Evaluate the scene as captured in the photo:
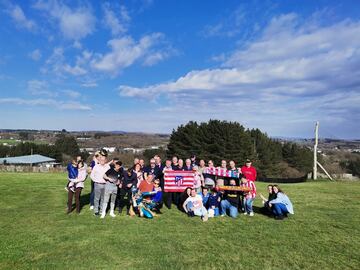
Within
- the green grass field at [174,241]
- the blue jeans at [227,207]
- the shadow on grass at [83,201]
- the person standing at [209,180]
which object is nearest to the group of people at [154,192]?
the blue jeans at [227,207]

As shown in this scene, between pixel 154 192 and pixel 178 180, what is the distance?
137cm

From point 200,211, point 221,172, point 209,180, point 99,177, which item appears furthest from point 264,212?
point 99,177

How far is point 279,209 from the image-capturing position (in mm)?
10617

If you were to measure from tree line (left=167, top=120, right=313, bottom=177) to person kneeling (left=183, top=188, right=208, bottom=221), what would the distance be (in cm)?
3471

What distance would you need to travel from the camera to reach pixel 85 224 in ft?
30.8

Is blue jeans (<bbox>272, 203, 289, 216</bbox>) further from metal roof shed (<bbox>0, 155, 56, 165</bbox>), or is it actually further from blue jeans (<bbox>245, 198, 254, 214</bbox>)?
metal roof shed (<bbox>0, 155, 56, 165</bbox>)

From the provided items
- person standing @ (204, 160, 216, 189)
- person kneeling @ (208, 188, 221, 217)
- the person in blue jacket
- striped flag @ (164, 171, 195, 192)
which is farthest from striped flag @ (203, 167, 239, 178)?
the person in blue jacket

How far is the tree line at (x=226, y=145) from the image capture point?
46375 mm

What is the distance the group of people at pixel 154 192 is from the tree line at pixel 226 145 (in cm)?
3386

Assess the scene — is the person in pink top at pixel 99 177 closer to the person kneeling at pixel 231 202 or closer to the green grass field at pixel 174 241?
the green grass field at pixel 174 241

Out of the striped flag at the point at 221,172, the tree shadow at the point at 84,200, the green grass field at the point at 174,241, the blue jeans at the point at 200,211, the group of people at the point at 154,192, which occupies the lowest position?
the tree shadow at the point at 84,200

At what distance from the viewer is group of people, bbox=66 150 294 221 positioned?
34.4 ft

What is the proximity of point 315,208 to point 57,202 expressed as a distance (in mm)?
9936

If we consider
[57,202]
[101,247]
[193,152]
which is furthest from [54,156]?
[101,247]
